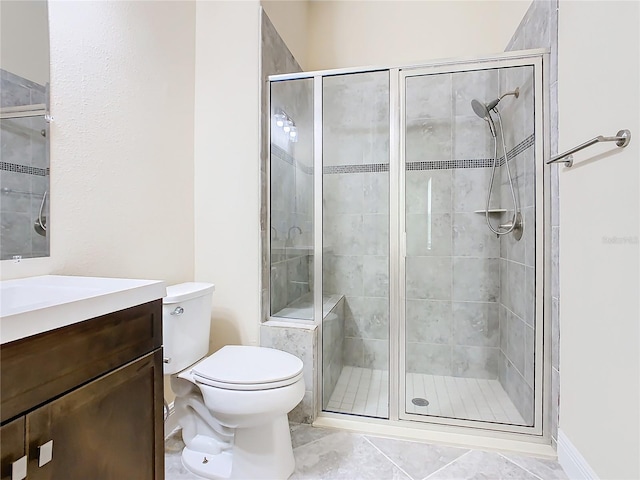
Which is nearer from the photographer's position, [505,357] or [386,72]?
[386,72]

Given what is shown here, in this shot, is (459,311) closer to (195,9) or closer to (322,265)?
(322,265)

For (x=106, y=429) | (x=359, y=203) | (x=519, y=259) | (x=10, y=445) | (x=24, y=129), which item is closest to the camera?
(x=10, y=445)

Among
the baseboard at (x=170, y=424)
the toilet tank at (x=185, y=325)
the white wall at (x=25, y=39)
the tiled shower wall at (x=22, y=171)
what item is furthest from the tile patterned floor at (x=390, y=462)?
the white wall at (x=25, y=39)

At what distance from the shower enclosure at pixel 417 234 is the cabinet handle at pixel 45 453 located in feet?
4.37

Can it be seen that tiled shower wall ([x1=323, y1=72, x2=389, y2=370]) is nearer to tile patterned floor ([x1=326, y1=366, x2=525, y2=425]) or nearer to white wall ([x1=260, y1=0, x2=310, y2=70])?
tile patterned floor ([x1=326, y1=366, x2=525, y2=425])

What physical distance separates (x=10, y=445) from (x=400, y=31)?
3112 millimetres

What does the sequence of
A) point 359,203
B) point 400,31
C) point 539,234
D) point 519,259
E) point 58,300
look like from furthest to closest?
point 400,31 < point 359,203 < point 519,259 < point 539,234 < point 58,300

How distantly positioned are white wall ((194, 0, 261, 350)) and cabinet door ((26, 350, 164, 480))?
0.93 meters

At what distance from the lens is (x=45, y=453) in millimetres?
673

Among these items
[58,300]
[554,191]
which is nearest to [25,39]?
[58,300]

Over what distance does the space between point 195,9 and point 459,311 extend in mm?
2452

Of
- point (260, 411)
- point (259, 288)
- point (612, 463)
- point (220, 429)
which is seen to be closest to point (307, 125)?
point (259, 288)

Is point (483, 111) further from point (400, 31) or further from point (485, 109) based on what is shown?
point (400, 31)

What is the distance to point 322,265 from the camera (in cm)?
202
